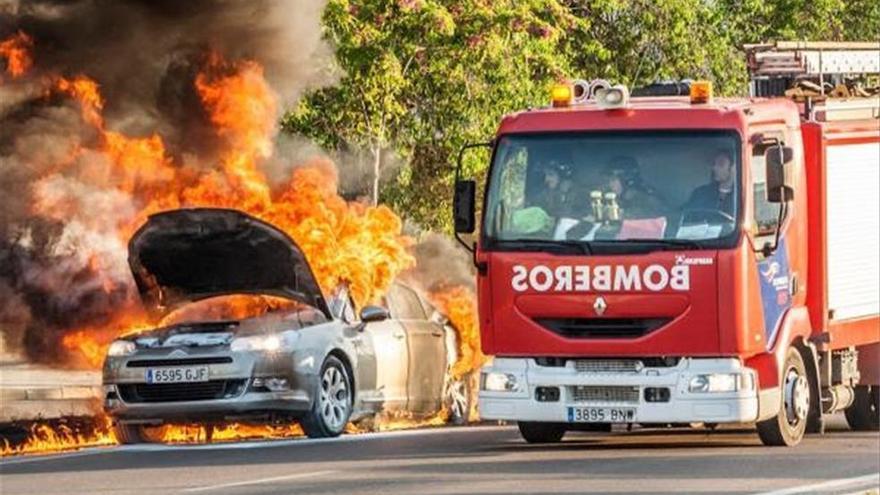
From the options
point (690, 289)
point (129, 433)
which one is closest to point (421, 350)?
point (129, 433)

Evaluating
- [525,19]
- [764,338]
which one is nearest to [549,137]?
[764,338]

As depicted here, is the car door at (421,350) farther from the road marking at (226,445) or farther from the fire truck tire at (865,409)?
the fire truck tire at (865,409)

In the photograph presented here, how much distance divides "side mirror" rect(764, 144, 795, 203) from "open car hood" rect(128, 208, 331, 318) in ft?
15.9

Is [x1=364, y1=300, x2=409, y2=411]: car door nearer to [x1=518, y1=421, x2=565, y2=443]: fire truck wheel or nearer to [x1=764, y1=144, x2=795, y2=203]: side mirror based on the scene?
[x1=518, y1=421, x2=565, y2=443]: fire truck wheel

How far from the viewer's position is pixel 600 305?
2138cm

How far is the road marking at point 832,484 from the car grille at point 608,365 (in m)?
2.82

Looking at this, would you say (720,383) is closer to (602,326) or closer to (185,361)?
(602,326)

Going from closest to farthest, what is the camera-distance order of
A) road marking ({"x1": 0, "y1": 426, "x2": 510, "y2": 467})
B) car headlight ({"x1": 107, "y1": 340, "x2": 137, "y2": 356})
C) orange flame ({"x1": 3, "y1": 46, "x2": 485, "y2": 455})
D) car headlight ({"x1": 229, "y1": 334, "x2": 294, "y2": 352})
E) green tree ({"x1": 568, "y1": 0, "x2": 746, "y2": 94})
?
road marking ({"x1": 0, "y1": 426, "x2": 510, "y2": 467}) < car headlight ({"x1": 229, "y1": 334, "x2": 294, "y2": 352}) < car headlight ({"x1": 107, "y1": 340, "x2": 137, "y2": 356}) < orange flame ({"x1": 3, "y1": 46, "x2": 485, "y2": 455}) < green tree ({"x1": 568, "y1": 0, "x2": 746, "y2": 94})

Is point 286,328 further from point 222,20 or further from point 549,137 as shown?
point 222,20

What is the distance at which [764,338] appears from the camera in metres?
21.6

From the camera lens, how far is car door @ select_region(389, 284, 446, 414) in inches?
1029

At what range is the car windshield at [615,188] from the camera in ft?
70.3

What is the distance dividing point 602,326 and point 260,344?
11.5ft

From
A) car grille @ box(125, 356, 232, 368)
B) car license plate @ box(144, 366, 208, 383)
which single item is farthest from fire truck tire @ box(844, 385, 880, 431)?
car license plate @ box(144, 366, 208, 383)
